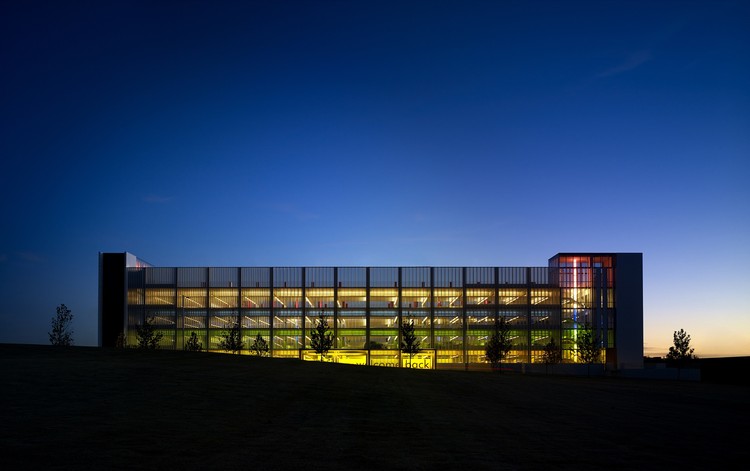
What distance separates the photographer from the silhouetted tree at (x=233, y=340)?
109600 mm

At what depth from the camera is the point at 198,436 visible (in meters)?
16.1

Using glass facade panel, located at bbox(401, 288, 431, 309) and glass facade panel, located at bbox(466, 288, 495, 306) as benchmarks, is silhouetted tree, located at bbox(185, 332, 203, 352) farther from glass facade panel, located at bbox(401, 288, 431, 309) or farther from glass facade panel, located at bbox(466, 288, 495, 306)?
glass facade panel, located at bbox(466, 288, 495, 306)

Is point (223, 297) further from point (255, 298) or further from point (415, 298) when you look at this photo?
point (415, 298)

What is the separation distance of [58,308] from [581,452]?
101398 millimetres

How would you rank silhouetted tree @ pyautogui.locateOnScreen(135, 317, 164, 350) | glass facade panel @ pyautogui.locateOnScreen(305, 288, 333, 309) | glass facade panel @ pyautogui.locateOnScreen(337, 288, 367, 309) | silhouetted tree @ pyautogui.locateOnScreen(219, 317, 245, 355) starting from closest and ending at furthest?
silhouetted tree @ pyautogui.locateOnScreen(135, 317, 164, 350)
silhouetted tree @ pyautogui.locateOnScreen(219, 317, 245, 355)
glass facade panel @ pyautogui.locateOnScreen(337, 288, 367, 309)
glass facade panel @ pyautogui.locateOnScreen(305, 288, 333, 309)

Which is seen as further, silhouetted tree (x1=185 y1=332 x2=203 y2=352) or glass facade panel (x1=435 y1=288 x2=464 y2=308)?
glass facade panel (x1=435 y1=288 x2=464 y2=308)

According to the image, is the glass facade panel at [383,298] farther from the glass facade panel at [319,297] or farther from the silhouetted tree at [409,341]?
the glass facade panel at [319,297]

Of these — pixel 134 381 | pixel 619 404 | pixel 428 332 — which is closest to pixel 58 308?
pixel 428 332

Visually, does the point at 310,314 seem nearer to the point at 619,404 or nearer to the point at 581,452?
the point at 619,404

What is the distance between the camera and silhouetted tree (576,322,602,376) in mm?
104250

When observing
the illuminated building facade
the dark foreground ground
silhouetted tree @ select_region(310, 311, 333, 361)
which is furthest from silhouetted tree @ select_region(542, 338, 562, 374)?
the dark foreground ground

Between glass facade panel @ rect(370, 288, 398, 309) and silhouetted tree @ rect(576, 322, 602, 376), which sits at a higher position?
glass facade panel @ rect(370, 288, 398, 309)

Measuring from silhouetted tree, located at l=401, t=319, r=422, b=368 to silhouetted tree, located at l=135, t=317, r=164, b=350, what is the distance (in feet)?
132

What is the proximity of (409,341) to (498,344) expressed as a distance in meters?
13.6
